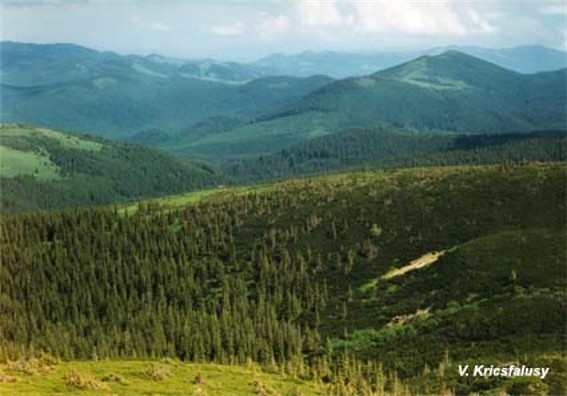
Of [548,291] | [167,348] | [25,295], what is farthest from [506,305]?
[25,295]

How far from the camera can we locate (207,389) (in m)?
56.2

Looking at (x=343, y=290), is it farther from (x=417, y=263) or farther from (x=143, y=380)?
(x=143, y=380)

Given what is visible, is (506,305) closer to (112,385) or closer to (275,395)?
(275,395)

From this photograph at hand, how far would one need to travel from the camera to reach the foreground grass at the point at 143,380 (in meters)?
50.2

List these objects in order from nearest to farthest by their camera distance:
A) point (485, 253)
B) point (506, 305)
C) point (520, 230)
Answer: point (506, 305), point (485, 253), point (520, 230)

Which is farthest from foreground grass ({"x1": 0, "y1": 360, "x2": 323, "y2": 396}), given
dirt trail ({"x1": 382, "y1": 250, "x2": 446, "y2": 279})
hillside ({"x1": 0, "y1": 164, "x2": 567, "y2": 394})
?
dirt trail ({"x1": 382, "y1": 250, "x2": 446, "y2": 279})

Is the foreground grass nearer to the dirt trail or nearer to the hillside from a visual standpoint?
the hillside

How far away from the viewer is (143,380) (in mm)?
57031

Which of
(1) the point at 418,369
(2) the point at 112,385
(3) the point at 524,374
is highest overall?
(2) the point at 112,385

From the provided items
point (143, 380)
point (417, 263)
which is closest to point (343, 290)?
point (417, 263)

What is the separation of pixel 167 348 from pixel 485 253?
6362 cm

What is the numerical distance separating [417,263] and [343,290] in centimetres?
1720

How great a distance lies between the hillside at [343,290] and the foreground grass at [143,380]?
7.85 m

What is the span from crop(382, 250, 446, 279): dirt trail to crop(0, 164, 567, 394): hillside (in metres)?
1.00
